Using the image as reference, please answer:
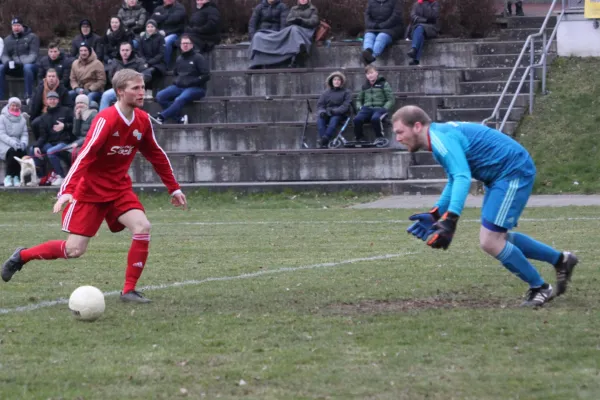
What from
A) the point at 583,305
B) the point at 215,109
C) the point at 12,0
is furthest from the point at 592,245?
the point at 12,0

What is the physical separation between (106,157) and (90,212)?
445 millimetres

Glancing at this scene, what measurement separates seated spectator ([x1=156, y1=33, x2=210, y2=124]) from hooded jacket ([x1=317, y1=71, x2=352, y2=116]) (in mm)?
2973

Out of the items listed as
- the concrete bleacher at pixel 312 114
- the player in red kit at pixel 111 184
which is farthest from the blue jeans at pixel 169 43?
the player in red kit at pixel 111 184

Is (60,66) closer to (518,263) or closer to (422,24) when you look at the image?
(422,24)

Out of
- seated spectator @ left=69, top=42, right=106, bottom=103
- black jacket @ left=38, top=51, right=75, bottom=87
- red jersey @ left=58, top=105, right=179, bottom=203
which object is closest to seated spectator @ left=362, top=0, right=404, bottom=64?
seated spectator @ left=69, top=42, right=106, bottom=103

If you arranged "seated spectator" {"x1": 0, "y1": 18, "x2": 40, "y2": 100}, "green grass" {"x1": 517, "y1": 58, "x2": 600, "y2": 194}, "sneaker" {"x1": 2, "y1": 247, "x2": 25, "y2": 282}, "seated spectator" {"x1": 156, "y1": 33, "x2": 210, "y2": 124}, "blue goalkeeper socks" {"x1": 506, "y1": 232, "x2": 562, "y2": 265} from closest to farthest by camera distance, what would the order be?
"blue goalkeeper socks" {"x1": 506, "y1": 232, "x2": 562, "y2": 265} → "sneaker" {"x1": 2, "y1": 247, "x2": 25, "y2": 282} → "green grass" {"x1": 517, "y1": 58, "x2": 600, "y2": 194} → "seated spectator" {"x1": 156, "y1": 33, "x2": 210, "y2": 124} → "seated spectator" {"x1": 0, "y1": 18, "x2": 40, "y2": 100}

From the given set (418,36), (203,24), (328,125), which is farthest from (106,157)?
(203,24)

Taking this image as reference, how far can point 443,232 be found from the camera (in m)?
6.84

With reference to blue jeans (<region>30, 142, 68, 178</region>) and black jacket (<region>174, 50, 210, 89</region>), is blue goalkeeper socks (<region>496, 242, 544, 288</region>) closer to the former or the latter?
blue jeans (<region>30, 142, 68, 178</region>)

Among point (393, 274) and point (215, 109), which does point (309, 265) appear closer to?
point (393, 274)

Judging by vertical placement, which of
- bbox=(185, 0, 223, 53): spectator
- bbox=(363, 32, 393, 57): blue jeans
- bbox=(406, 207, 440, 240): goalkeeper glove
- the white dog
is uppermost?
bbox=(185, 0, 223, 53): spectator

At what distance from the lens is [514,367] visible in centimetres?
573

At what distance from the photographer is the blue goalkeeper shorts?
Result: 7.48 metres

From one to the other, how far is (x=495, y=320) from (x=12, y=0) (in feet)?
75.5
